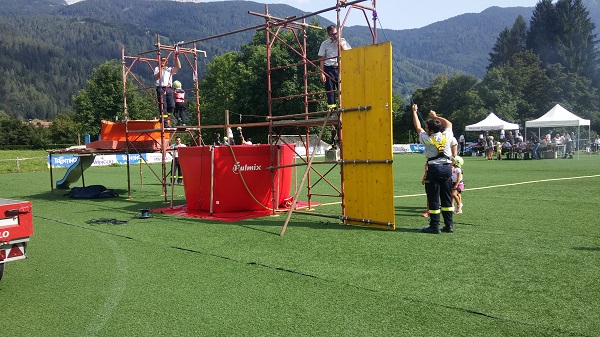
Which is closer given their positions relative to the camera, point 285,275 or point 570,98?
point 285,275

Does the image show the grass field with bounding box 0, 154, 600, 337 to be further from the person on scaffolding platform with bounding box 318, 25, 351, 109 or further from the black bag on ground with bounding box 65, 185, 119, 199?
the black bag on ground with bounding box 65, 185, 119, 199

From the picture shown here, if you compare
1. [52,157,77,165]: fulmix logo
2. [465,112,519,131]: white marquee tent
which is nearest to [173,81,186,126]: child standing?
[52,157,77,165]: fulmix logo

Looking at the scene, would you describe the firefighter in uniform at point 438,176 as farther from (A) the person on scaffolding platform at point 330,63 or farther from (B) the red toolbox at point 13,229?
(B) the red toolbox at point 13,229

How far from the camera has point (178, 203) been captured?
1389 cm

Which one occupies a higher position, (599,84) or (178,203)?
(599,84)

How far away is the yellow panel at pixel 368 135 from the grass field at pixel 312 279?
54 cm

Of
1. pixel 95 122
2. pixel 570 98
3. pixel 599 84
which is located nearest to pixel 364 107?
pixel 95 122

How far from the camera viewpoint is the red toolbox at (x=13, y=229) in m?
5.35

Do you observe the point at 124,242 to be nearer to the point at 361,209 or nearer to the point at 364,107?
the point at 361,209

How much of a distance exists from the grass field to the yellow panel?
21.1 inches

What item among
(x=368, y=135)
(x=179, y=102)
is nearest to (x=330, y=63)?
(x=368, y=135)

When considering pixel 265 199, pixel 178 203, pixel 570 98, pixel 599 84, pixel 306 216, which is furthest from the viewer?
pixel 599 84

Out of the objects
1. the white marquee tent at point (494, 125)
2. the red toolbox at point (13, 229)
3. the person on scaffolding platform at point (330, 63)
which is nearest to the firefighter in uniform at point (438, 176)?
the person on scaffolding platform at point (330, 63)

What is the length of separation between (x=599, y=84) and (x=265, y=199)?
88.4 m
